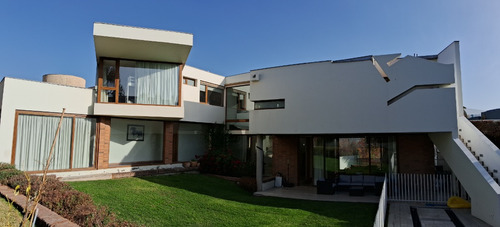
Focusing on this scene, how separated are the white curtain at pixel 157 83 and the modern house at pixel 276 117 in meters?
0.05

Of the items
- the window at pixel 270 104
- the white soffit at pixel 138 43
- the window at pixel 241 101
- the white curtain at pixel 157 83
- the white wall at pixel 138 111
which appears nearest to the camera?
the white soffit at pixel 138 43

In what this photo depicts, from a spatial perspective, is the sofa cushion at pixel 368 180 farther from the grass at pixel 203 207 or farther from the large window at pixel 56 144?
the large window at pixel 56 144

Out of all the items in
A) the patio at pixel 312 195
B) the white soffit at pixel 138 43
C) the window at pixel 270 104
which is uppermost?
the white soffit at pixel 138 43

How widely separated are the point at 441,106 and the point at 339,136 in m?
5.67

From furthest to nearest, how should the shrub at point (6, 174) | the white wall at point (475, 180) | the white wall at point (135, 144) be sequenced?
the white wall at point (135, 144)
the shrub at point (6, 174)
the white wall at point (475, 180)

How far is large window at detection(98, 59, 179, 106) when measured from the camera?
13.5 meters

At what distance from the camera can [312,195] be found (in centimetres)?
1327

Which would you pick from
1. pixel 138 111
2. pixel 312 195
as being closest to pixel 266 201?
pixel 312 195

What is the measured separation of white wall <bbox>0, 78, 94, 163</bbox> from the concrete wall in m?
7.90

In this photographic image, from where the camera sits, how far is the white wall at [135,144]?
14305 millimetres

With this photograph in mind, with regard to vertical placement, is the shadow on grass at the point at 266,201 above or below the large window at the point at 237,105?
below

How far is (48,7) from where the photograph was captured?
13367 mm

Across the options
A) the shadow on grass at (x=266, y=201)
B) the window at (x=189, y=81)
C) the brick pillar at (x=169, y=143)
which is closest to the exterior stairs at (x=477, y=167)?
the shadow on grass at (x=266, y=201)

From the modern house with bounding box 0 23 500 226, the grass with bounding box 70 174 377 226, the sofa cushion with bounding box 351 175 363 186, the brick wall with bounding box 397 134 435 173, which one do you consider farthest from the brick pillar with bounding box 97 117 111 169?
the brick wall with bounding box 397 134 435 173
